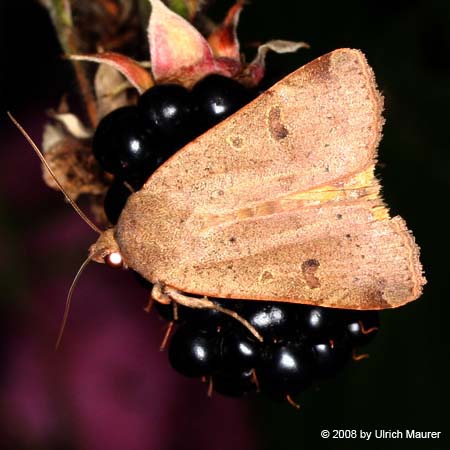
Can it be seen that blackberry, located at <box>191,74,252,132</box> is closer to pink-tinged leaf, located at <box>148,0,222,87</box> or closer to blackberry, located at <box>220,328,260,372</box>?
pink-tinged leaf, located at <box>148,0,222,87</box>

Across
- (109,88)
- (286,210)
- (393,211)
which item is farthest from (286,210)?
(393,211)

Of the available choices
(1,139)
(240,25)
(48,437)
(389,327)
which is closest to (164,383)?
(48,437)

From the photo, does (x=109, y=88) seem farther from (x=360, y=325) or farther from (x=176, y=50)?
(x=360, y=325)

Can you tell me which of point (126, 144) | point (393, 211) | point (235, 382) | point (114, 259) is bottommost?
point (235, 382)

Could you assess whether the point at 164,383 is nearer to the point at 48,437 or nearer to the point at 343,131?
the point at 48,437

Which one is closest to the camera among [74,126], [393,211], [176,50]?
[176,50]

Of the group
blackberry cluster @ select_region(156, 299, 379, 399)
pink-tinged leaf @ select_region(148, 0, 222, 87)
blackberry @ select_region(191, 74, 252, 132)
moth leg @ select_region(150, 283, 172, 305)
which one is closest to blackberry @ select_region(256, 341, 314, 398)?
blackberry cluster @ select_region(156, 299, 379, 399)
